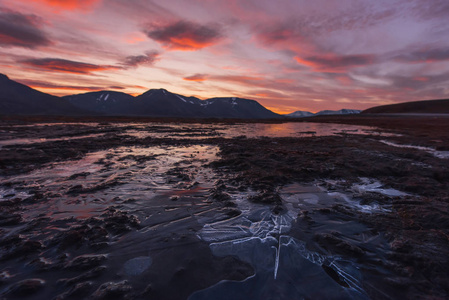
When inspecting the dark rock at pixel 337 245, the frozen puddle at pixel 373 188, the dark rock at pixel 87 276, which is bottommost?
the dark rock at pixel 87 276

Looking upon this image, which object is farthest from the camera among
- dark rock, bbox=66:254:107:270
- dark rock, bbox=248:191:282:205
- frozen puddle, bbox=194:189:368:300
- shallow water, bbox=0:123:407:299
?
dark rock, bbox=248:191:282:205

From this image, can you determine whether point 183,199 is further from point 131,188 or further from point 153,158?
point 153,158

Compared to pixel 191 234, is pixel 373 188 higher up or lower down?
higher up

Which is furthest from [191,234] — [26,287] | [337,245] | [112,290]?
[337,245]

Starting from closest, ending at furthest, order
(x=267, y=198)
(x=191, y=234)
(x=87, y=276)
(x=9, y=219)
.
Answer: (x=87, y=276), (x=191, y=234), (x=9, y=219), (x=267, y=198)

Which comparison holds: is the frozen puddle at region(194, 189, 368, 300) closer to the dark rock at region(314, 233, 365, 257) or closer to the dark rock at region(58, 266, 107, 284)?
the dark rock at region(314, 233, 365, 257)

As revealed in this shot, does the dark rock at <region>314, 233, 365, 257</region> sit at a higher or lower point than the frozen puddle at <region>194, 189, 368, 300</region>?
higher

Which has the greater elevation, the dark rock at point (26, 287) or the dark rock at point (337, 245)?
the dark rock at point (337, 245)

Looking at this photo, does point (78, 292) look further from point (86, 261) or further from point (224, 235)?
point (224, 235)

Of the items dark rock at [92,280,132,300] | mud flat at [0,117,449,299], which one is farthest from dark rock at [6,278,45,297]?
dark rock at [92,280,132,300]

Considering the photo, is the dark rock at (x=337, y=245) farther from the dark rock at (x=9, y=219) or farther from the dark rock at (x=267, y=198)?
the dark rock at (x=9, y=219)

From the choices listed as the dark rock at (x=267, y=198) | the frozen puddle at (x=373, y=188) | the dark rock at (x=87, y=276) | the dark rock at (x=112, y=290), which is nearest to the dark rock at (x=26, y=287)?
the dark rock at (x=87, y=276)

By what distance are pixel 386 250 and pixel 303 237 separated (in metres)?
1.54

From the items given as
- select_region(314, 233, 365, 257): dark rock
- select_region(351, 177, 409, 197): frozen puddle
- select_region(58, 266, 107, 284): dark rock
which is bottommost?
select_region(58, 266, 107, 284): dark rock
